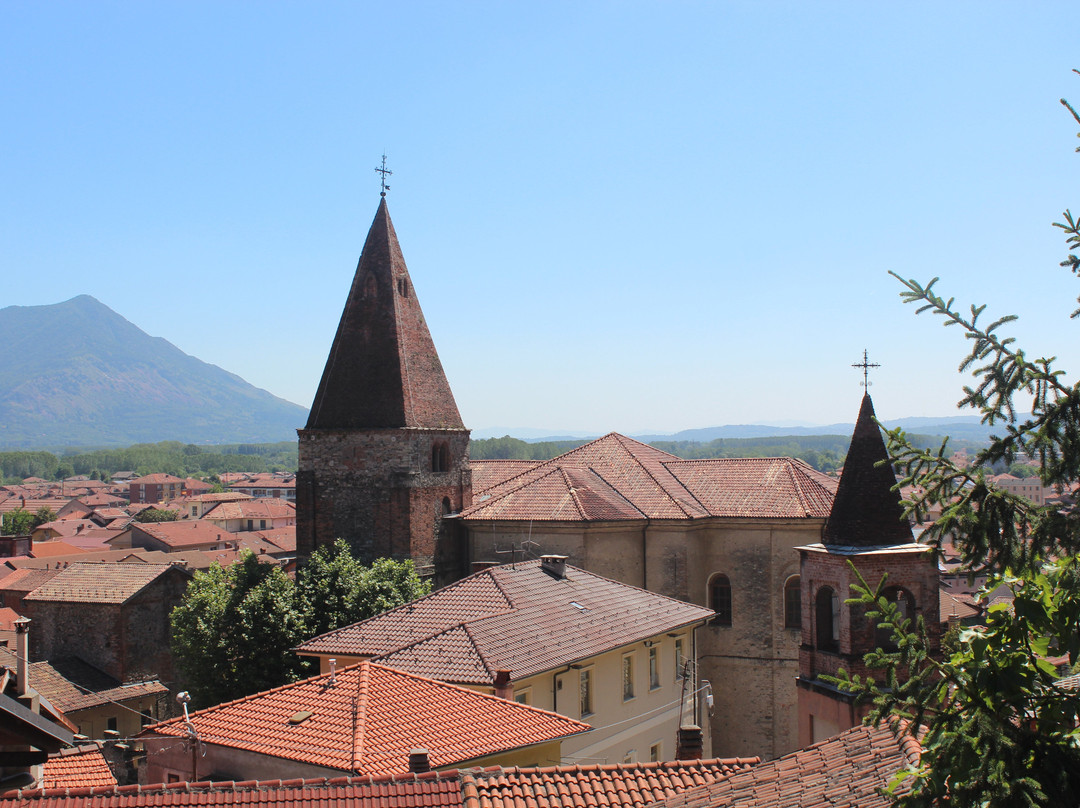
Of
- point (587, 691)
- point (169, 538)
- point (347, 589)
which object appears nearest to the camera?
point (587, 691)

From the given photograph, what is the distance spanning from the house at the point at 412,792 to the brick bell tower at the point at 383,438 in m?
19.7

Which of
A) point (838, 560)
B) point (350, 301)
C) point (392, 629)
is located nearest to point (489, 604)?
point (392, 629)

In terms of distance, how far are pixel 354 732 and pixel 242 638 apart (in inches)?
527

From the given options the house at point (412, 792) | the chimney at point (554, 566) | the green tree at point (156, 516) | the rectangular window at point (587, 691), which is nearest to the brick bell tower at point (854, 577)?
the rectangular window at point (587, 691)

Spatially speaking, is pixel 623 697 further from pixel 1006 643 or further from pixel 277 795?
pixel 1006 643

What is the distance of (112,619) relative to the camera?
38062 millimetres

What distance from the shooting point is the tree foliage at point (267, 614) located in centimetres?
2680

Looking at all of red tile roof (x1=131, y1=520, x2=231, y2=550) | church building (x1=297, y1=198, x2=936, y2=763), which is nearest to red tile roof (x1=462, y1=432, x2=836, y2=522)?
church building (x1=297, y1=198, x2=936, y2=763)

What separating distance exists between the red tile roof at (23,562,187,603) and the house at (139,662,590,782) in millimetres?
24291

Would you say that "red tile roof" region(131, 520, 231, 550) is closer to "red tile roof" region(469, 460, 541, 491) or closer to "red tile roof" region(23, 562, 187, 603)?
"red tile roof" region(23, 562, 187, 603)

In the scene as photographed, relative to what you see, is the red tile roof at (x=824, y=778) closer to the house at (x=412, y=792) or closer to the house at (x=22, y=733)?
the house at (x=412, y=792)

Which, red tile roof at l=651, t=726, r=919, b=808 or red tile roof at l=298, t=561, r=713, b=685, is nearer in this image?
red tile roof at l=651, t=726, r=919, b=808

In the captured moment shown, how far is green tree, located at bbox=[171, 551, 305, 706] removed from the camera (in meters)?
26.7

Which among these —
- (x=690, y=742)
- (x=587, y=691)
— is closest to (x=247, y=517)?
(x=587, y=691)
